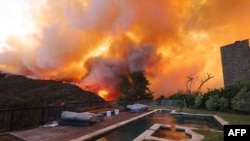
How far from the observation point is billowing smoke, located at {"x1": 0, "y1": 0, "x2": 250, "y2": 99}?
59.8ft

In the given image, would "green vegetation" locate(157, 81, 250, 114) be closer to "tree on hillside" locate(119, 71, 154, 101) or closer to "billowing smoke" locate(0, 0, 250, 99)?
"billowing smoke" locate(0, 0, 250, 99)

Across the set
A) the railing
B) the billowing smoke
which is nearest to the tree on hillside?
the billowing smoke

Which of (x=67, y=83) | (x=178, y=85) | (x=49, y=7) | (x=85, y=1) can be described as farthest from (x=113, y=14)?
(x=178, y=85)

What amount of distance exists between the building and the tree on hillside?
14.1m

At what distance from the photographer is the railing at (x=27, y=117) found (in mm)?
6461

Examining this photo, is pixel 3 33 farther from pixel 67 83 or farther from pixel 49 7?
pixel 67 83

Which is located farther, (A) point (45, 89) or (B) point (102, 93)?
(B) point (102, 93)

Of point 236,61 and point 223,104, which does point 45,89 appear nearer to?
point 223,104

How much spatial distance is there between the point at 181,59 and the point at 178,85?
6.19 meters

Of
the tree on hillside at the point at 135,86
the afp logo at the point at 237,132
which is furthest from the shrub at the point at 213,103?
the tree on hillside at the point at 135,86

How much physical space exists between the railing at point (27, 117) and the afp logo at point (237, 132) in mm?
6463

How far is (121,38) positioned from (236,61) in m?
14.9

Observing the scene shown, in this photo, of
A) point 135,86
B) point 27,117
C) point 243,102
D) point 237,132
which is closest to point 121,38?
point 135,86

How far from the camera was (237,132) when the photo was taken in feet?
8.22
